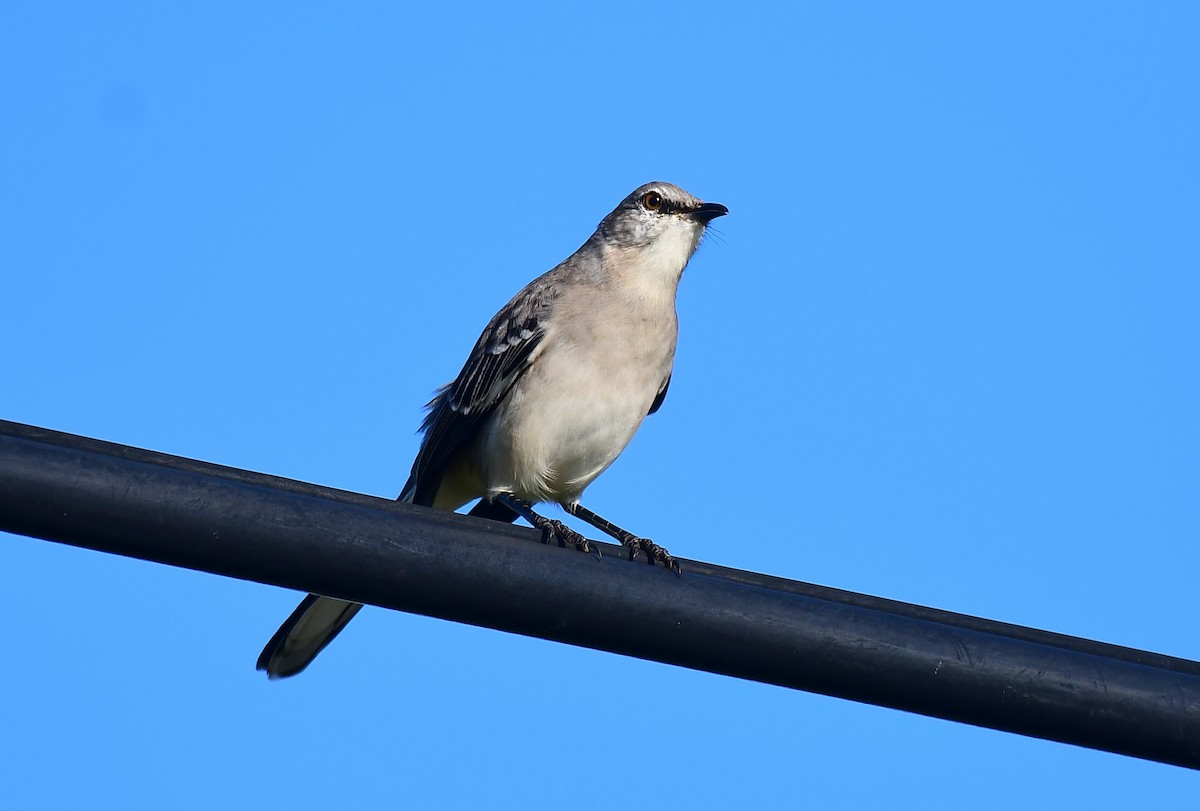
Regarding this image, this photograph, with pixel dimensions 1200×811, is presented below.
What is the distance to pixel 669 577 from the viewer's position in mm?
3654

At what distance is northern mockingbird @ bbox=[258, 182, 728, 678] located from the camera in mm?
7031

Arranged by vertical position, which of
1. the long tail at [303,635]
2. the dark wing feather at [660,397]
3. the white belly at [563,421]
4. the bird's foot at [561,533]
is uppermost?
the dark wing feather at [660,397]

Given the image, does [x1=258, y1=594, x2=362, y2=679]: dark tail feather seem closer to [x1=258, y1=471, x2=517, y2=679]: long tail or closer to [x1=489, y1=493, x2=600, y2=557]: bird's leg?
[x1=258, y1=471, x2=517, y2=679]: long tail

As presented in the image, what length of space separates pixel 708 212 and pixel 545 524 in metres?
2.66

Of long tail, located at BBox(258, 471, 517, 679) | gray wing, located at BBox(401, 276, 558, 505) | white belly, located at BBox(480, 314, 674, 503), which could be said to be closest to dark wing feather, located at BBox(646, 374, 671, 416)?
white belly, located at BBox(480, 314, 674, 503)

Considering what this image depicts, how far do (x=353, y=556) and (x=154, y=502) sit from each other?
0.50 metres

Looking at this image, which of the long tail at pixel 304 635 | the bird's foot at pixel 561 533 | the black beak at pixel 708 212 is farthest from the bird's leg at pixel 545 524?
the black beak at pixel 708 212

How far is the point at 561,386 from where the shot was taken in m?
7.03

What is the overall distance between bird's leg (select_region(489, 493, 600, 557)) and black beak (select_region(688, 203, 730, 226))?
2049 mm

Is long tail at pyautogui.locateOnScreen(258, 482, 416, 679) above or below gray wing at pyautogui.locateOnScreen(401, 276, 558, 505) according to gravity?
below

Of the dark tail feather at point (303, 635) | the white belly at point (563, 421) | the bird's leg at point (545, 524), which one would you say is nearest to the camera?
the bird's leg at point (545, 524)

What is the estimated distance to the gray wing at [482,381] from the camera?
283 inches

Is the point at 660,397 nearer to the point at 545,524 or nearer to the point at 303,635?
the point at 545,524

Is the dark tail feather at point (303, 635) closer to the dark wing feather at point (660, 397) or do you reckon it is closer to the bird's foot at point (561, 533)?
the bird's foot at point (561, 533)
